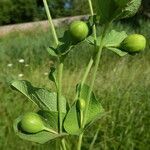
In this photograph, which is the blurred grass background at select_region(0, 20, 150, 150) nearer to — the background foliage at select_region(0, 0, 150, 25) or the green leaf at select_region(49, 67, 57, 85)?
the green leaf at select_region(49, 67, 57, 85)

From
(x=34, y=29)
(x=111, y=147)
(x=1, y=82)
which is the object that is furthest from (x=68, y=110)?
(x=34, y=29)

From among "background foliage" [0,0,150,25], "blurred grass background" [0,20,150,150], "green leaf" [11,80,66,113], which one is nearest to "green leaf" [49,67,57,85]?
"green leaf" [11,80,66,113]

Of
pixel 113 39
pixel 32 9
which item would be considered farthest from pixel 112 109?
pixel 32 9

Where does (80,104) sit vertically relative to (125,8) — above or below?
below

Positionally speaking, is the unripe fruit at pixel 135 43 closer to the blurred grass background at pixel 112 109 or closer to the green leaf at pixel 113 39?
the green leaf at pixel 113 39

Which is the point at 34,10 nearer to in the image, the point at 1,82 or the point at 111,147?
the point at 1,82

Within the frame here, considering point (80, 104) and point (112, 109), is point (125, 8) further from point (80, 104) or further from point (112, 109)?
point (112, 109)
